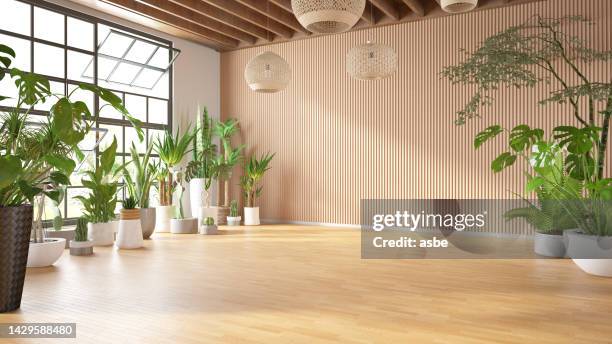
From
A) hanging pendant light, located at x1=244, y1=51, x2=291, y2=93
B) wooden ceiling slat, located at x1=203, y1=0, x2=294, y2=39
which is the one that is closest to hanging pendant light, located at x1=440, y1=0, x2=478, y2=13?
hanging pendant light, located at x1=244, y1=51, x2=291, y2=93

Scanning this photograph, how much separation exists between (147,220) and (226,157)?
2.90 meters

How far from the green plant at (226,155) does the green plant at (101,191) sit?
279 centimetres

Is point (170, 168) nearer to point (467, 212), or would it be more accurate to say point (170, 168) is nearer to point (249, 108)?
point (249, 108)

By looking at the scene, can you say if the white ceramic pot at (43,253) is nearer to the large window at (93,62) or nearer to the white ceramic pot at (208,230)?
the large window at (93,62)

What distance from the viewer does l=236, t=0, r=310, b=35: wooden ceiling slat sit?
311 inches

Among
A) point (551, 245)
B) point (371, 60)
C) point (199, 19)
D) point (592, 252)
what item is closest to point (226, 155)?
point (199, 19)

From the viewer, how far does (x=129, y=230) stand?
6.42 metres

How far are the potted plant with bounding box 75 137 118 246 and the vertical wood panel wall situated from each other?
12.5 feet

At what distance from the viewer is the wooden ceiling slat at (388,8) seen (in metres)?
7.82

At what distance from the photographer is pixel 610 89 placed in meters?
5.00

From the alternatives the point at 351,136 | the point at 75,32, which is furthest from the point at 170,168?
the point at 351,136

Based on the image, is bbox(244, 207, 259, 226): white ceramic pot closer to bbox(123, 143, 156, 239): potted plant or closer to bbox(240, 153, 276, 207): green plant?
bbox(240, 153, 276, 207): green plant

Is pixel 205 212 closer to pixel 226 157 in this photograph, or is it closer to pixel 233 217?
pixel 233 217

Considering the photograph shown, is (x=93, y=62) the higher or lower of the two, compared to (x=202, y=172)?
higher
